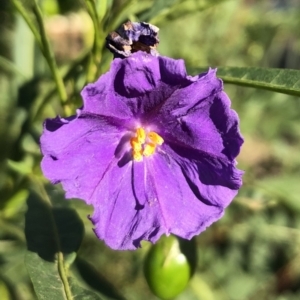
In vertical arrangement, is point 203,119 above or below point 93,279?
above

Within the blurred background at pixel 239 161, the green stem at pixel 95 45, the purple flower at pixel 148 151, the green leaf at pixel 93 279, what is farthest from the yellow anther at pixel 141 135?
the green leaf at pixel 93 279

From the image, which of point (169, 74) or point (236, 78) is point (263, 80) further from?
point (169, 74)

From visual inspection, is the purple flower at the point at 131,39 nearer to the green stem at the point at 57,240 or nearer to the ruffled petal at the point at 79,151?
the ruffled petal at the point at 79,151

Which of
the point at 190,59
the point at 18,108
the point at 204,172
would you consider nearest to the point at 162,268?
the point at 204,172

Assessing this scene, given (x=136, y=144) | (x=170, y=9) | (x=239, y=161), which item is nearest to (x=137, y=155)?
(x=136, y=144)

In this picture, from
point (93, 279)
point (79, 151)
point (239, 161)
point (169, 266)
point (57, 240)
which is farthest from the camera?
point (239, 161)

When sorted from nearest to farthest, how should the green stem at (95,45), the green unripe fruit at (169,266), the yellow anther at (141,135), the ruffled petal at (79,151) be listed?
the ruffled petal at (79,151) < the green stem at (95,45) < the yellow anther at (141,135) < the green unripe fruit at (169,266)

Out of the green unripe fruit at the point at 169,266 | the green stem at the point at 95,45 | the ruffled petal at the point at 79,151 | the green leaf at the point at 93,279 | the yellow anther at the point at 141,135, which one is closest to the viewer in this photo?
the ruffled petal at the point at 79,151

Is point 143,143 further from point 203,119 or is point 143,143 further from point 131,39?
point 131,39
